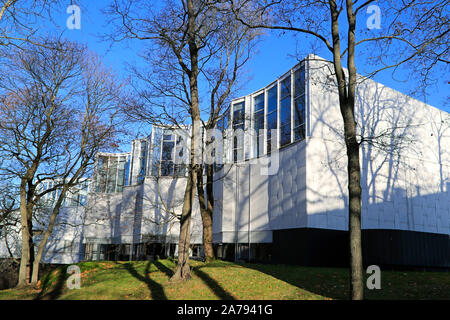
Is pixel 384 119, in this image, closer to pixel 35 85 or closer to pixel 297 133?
pixel 297 133

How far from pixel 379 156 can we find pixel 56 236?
112 feet

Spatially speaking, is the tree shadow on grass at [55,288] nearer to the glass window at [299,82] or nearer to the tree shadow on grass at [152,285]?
the tree shadow on grass at [152,285]

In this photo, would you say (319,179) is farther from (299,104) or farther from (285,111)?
(285,111)

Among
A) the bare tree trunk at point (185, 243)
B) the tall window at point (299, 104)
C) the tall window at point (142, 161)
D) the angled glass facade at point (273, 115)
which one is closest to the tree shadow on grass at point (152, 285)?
the bare tree trunk at point (185, 243)

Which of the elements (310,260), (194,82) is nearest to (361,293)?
(194,82)

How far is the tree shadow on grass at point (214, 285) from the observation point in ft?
34.8

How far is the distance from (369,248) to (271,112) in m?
11.1

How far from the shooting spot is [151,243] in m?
32.7

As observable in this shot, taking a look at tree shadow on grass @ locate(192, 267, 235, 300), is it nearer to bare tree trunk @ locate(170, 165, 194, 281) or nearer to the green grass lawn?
the green grass lawn

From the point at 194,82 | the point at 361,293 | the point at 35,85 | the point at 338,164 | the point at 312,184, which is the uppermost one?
the point at 35,85

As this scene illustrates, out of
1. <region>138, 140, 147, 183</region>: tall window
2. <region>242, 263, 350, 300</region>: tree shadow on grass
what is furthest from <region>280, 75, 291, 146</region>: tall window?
<region>138, 140, 147, 183</region>: tall window

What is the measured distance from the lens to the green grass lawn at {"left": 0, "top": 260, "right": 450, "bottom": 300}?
10.6 m
